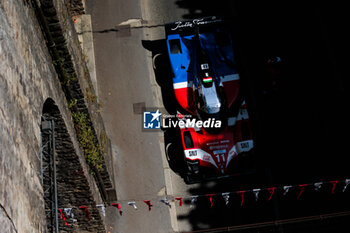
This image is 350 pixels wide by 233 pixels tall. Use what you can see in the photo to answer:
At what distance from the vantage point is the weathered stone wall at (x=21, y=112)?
8.47 metres

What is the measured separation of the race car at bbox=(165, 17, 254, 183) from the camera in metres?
15.8

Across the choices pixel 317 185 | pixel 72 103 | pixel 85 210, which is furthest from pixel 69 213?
pixel 317 185

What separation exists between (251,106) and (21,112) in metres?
9.51

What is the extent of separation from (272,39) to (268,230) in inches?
257

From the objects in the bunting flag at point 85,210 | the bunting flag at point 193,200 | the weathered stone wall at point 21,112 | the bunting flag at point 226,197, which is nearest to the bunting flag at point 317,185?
the bunting flag at point 226,197

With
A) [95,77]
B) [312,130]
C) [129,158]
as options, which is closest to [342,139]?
[312,130]

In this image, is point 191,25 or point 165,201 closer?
point 165,201

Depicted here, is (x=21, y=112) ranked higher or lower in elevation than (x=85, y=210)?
higher

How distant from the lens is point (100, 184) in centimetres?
1562

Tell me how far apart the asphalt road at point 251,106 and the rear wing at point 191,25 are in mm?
1123

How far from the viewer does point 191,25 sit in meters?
17.6

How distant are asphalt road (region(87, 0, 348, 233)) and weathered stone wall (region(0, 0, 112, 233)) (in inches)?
226

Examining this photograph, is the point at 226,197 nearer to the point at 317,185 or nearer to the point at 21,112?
the point at 317,185

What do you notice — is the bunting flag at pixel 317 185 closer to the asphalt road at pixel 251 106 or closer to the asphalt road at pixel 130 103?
the asphalt road at pixel 251 106
